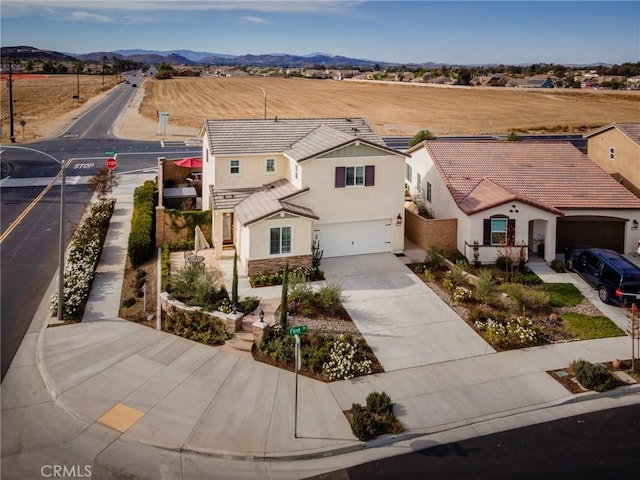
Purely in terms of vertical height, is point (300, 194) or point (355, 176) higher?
point (355, 176)

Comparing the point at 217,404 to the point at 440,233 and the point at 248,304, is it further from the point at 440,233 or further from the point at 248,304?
the point at 440,233

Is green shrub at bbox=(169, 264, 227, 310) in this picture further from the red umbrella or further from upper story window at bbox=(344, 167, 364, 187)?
the red umbrella

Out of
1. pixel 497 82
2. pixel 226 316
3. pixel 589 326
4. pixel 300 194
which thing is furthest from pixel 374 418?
pixel 497 82

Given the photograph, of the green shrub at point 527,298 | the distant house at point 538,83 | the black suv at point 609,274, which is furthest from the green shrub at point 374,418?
the distant house at point 538,83

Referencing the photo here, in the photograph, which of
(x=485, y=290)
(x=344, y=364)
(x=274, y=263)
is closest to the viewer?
(x=344, y=364)

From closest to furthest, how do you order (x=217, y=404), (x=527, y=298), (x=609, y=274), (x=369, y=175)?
(x=217, y=404)
(x=527, y=298)
(x=609, y=274)
(x=369, y=175)

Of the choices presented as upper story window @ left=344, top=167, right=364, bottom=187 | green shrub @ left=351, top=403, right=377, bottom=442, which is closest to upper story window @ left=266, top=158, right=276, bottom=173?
upper story window @ left=344, top=167, right=364, bottom=187

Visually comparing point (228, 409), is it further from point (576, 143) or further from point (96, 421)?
point (576, 143)
